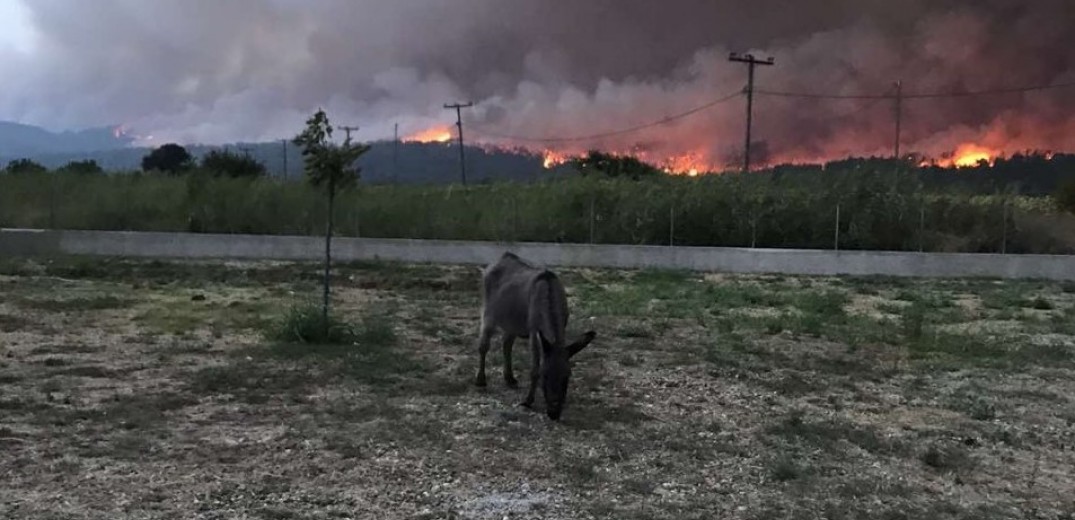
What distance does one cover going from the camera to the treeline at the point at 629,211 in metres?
22.3

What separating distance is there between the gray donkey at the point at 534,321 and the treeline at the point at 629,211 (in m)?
14.1

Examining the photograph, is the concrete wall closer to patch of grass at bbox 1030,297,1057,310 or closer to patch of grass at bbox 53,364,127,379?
patch of grass at bbox 1030,297,1057,310

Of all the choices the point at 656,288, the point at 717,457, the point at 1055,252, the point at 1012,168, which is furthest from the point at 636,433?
the point at 1012,168

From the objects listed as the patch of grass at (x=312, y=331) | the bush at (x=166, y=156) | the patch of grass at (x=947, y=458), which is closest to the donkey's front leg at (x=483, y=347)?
the patch of grass at (x=312, y=331)

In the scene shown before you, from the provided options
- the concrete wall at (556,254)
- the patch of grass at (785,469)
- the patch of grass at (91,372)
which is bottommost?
the patch of grass at (785,469)

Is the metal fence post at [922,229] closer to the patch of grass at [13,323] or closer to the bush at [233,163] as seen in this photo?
the patch of grass at [13,323]

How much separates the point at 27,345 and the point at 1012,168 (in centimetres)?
2855

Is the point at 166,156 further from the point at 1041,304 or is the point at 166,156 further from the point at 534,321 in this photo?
the point at 534,321

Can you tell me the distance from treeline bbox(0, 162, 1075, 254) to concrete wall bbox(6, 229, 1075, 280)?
1.45 m

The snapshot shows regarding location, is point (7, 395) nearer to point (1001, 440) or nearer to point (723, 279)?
point (1001, 440)

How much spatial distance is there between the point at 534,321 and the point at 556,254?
1365 cm

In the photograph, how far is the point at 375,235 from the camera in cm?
2339

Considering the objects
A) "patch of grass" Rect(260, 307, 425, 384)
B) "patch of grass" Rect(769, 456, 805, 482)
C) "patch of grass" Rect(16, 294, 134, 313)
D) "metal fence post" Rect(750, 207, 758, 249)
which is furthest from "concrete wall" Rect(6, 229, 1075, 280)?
"patch of grass" Rect(769, 456, 805, 482)

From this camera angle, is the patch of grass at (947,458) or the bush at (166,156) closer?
the patch of grass at (947,458)
